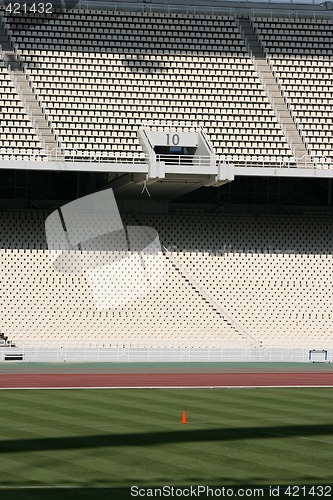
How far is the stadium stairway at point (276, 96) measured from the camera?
138 ft

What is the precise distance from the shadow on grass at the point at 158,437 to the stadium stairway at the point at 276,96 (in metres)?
22.6

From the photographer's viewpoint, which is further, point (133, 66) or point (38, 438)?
point (133, 66)

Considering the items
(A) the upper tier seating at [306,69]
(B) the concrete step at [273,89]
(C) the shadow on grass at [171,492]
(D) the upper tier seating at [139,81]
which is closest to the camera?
(C) the shadow on grass at [171,492]

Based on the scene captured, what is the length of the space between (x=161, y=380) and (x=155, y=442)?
13089 millimetres

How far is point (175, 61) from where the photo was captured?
141 ft

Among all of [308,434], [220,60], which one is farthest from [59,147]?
[308,434]

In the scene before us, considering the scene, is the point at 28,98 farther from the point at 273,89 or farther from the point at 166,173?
the point at 273,89

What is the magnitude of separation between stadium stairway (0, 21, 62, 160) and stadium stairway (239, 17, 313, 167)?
8779mm

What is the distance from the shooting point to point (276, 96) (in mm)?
43500

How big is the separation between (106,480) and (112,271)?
26686mm

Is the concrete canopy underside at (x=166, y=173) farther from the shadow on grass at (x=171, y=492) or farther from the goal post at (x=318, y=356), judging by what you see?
the shadow on grass at (x=171, y=492)

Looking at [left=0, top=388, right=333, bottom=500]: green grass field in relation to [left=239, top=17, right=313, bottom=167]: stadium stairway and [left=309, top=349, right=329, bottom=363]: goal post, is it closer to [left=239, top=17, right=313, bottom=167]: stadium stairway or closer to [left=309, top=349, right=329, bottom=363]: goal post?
[left=309, top=349, right=329, bottom=363]: goal post

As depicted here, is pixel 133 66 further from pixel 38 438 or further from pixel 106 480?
pixel 106 480

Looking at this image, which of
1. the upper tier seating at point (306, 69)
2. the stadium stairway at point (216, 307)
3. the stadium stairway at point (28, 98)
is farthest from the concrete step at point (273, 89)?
the stadium stairway at point (28, 98)
